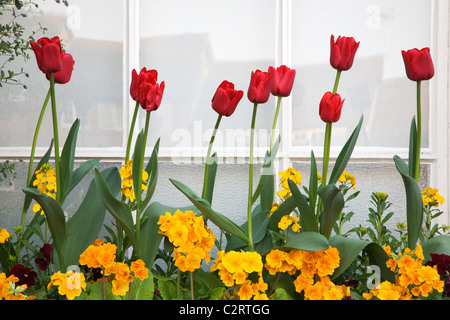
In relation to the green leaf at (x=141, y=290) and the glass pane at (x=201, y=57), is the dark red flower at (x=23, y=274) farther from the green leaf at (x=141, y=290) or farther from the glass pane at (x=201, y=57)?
the glass pane at (x=201, y=57)

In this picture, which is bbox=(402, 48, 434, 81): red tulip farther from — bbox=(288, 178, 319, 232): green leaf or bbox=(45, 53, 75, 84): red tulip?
bbox=(45, 53, 75, 84): red tulip

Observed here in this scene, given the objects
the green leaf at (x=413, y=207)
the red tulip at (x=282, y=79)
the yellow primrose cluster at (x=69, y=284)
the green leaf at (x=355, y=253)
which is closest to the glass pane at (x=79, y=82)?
the red tulip at (x=282, y=79)

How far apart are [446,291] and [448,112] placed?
852 mm

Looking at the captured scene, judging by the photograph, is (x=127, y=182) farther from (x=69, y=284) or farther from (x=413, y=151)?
(x=413, y=151)

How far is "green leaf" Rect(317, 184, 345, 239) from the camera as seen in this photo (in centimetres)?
104

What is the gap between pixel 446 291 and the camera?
1053 millimetres

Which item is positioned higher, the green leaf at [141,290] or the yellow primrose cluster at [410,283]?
the yellow primrose cluster at [410,283]

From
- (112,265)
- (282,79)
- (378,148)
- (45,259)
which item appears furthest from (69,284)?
(378,148)

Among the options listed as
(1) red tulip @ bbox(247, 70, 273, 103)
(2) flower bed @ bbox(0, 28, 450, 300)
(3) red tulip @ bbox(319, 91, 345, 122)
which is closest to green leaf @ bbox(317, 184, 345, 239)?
(2) flower bed @ bbox(0, 28, 450, 300)

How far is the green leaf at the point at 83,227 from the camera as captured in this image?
1.10 meters

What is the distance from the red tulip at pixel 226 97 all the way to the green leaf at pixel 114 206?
1.11ft
